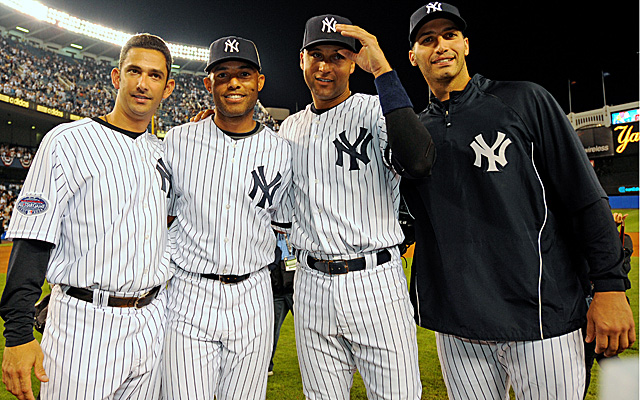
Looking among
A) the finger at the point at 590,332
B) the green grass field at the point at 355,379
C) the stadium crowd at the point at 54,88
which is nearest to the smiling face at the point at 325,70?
the finger at the point at 590,332

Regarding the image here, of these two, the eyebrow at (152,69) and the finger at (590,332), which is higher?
the eyebrow at (152,69)

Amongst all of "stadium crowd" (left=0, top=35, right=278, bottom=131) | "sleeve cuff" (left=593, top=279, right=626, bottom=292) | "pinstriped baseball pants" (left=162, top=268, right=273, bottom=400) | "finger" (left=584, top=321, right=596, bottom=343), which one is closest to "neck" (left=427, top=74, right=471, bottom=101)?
"sleeve cuff" (left=593, top=279, right=626, bottom=292)

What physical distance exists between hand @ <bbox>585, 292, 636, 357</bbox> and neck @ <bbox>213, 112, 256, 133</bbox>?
5.79ft

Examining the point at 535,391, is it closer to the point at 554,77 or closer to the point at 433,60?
the point at 433,60

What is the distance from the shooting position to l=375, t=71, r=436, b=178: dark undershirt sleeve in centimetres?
178

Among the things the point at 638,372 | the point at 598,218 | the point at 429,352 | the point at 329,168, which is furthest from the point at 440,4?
the point at 429,352

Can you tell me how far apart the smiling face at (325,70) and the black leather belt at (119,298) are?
1255 millimetres

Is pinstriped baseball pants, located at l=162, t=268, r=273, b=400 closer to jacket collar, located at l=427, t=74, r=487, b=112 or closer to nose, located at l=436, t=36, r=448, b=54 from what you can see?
jacket collar, located at l=427, t=74, r=487, b=112

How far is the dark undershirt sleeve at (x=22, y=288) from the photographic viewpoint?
5.28ft

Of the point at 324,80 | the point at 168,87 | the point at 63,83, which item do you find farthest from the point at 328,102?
the point at 63,83

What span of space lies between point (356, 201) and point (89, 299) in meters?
1.23

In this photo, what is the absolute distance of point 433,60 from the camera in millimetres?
2021

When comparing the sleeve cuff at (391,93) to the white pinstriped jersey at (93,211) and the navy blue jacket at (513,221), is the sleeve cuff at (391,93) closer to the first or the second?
the navy blue jacket at (513,221)

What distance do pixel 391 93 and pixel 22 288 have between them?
171cm
